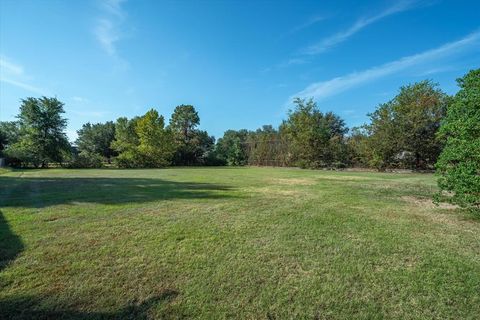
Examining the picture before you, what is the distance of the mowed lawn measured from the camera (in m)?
2.25

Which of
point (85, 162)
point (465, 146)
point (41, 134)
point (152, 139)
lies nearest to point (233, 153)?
point (152, 139)

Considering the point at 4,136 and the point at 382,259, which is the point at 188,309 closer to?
the point at 382,259

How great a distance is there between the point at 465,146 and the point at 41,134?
129 feet

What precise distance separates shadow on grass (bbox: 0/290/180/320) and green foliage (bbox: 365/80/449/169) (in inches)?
1017

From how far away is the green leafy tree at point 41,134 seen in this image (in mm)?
30094

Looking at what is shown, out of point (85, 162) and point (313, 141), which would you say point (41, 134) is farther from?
point (313, 141)

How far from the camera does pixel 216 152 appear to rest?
47.4m

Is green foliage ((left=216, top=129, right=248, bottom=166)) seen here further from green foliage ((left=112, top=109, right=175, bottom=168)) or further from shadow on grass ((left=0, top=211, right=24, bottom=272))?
shadow on grass ((left=0, top=211, right=24, bottom=272))

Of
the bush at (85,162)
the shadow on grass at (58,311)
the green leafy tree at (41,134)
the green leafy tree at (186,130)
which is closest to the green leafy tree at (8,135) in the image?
the green leafy tree at (41,134)

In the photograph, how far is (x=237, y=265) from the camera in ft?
9.98

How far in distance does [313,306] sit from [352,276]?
78 cm

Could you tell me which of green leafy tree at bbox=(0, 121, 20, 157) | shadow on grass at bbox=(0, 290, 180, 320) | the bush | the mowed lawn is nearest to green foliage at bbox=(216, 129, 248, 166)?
the bush

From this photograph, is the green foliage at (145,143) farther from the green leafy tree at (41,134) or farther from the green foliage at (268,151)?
the green foliage at (268,151)

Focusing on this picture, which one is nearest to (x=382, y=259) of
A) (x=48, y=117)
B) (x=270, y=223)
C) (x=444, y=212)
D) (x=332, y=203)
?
(x=270, y=223)
